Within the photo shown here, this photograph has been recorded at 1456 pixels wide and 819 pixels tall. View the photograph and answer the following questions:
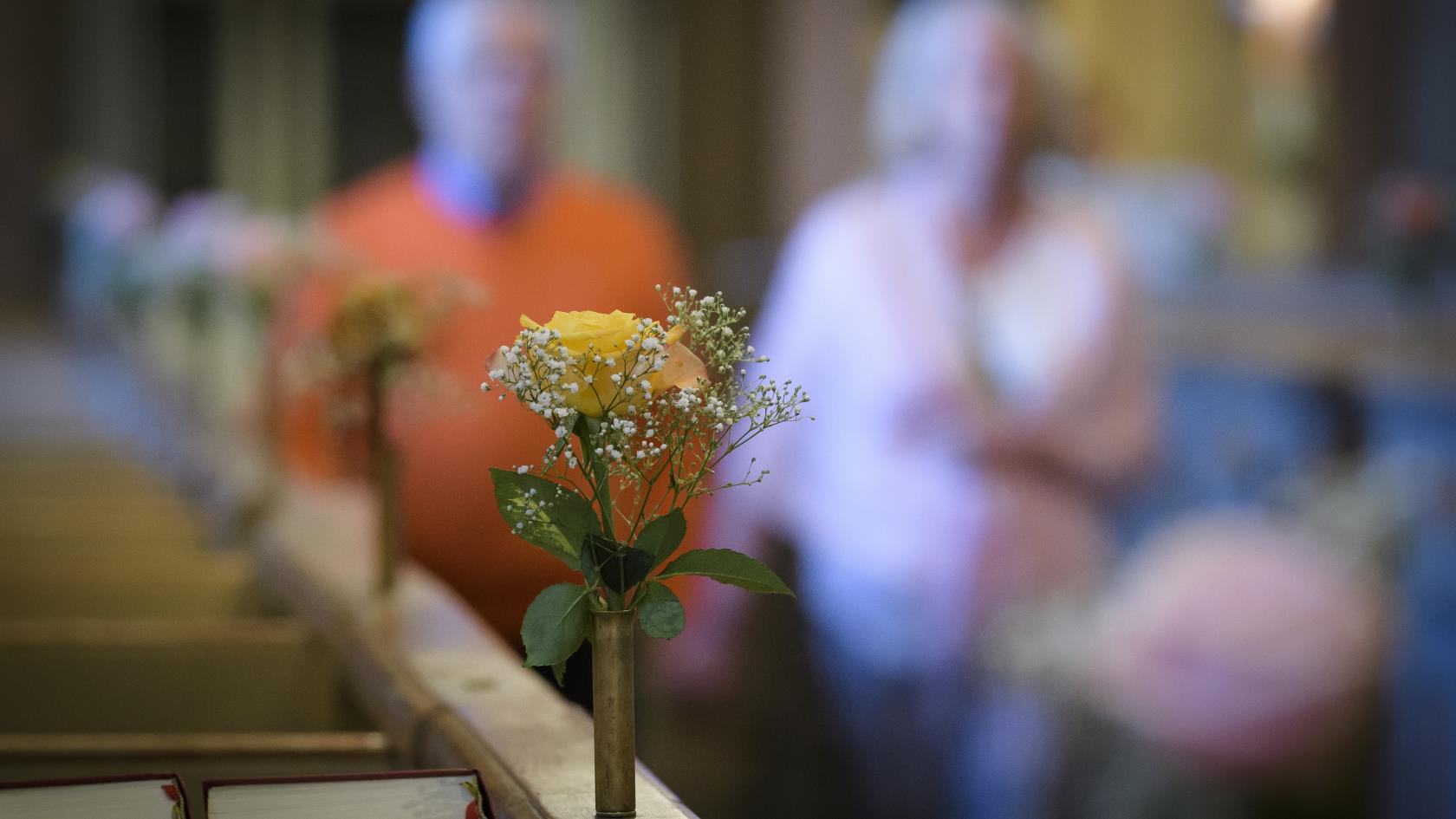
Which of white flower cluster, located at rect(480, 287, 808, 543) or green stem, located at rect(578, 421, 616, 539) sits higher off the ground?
white flower cluster, located at rect(480, 287, 808, 543)

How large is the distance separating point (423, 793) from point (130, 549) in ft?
9.79

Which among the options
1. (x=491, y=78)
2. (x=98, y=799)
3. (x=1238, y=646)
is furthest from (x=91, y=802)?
(x=1238, y=646)

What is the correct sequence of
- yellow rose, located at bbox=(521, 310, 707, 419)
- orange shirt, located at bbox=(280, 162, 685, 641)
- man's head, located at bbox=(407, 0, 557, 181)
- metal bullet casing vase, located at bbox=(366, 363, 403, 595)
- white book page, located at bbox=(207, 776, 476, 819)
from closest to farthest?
1. yellow rose, located at bbox=(521, 310, 707, 419)
2. white book page, located at bbox=(207, 776, 476, 819)
3. metal bullet casing vase, located at bbox=(366, 363, 403, 595)
4. orange shirt, located at bbox=(280, 162, 685, 641)
5. man's head, located at bbox=(407, 0, 557, 181)

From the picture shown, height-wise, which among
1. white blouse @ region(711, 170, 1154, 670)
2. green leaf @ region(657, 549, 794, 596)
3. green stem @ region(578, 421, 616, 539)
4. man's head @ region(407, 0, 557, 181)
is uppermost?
man's head @ region(407, 0, 557, 181)

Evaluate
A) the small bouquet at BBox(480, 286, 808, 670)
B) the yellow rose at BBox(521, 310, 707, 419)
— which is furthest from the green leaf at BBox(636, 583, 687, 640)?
the yellow rose at BBox(521, 310, 707, 419)

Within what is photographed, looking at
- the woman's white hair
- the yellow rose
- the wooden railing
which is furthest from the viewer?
the woman's white hair

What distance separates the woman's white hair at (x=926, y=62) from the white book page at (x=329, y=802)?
3.65 m

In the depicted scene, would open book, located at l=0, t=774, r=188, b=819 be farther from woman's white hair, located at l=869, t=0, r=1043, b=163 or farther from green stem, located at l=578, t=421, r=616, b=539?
woman's white hair, located at l=869, t=0, r=1043, b=163

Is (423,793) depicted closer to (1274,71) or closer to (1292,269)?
(1292,269)

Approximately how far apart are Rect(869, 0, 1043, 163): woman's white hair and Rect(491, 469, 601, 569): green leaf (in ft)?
11.8

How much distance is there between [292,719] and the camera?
2465 millimetres

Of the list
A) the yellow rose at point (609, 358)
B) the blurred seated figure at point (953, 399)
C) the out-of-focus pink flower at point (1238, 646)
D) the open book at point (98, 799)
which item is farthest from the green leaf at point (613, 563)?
the out-of-focus pink flower at point (1238, 646)

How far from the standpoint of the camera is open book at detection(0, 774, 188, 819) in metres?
1.34

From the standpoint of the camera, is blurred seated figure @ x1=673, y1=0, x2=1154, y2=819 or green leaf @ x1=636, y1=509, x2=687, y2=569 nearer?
green leaf @ x1=636, y1=509, x2=687, y2=569
